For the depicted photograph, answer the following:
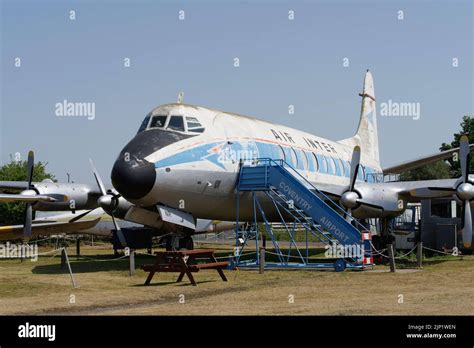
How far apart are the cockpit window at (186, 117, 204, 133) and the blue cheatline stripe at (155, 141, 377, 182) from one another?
60 centimetres

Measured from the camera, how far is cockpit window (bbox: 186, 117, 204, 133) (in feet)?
73.6

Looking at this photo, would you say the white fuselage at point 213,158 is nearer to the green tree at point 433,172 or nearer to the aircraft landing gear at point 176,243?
the aircraft landing gear at point 176,243

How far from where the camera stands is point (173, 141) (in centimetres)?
2153

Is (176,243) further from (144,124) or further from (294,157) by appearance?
(294,157)

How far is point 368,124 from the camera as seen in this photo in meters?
42.8

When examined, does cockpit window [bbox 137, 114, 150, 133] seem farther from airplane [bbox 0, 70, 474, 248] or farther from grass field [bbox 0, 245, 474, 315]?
grass field [bbox 0, 245, 474, 315]

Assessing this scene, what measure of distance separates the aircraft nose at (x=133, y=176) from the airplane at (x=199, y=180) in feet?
0.10

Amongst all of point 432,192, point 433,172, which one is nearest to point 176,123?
point 432,192

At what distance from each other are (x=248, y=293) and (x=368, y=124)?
2886 cm

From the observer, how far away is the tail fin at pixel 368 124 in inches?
1652

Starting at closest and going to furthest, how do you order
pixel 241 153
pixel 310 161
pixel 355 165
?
1. pixel 241 153
2. pixel 355 165
3. pixel 310 161

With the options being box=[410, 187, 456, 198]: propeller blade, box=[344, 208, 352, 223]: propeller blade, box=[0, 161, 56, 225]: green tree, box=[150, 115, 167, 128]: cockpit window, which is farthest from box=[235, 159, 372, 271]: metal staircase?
box=[0, 161, 56, 225]: green tree

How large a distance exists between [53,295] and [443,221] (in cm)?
2035
